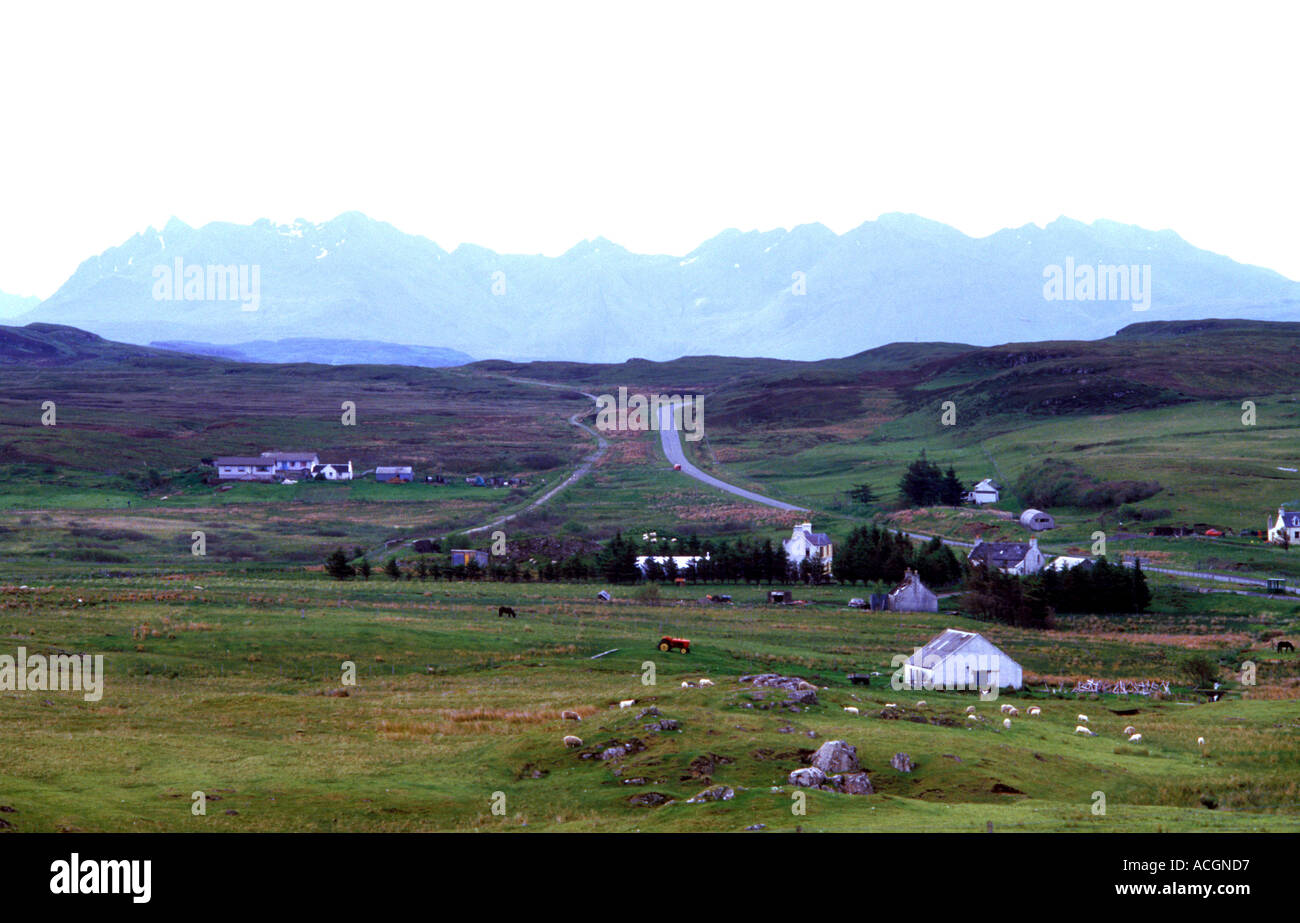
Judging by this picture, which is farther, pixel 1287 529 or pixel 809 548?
pixel 1287 529

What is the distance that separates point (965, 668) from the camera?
1951 inches

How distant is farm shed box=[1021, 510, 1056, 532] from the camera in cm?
9975

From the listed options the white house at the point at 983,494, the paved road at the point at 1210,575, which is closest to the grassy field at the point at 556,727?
the paved road at the point at 1210,575

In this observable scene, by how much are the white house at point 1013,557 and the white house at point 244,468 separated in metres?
93.0

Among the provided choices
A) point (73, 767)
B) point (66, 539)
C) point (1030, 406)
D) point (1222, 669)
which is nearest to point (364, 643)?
point (73, 767)

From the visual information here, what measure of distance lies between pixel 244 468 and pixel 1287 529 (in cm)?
11603

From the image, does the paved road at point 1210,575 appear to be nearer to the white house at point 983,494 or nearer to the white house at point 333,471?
the white house at point 983,494

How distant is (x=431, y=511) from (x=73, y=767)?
9282 cm

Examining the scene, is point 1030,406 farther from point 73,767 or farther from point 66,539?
point 73,767

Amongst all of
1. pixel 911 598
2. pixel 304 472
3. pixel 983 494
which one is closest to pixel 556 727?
pixel 911 598

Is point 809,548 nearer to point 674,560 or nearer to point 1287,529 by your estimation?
point 674,560

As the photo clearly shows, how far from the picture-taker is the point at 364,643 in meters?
52.6

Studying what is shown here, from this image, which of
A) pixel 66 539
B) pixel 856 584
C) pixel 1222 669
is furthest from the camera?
pixel 66 539
